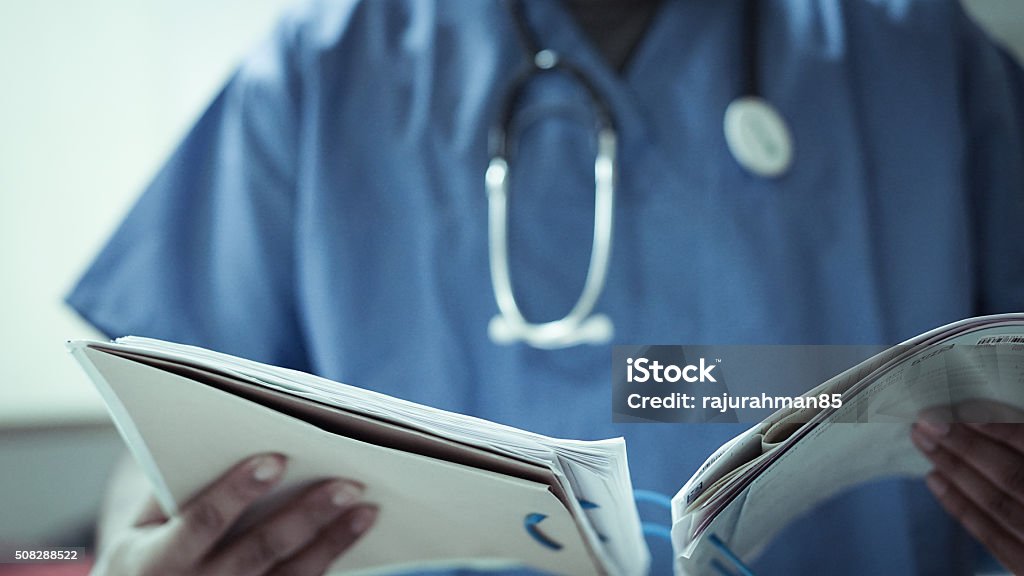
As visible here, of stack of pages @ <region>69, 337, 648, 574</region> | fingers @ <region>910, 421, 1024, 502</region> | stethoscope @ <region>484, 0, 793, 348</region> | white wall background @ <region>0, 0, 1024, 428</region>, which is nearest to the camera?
stack of pages @ <region>69, 337, 648, 574</region>

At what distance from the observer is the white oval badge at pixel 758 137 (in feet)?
2.21

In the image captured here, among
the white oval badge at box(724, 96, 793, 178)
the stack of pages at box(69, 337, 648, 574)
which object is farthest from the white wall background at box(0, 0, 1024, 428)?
the stack of pages at box(69, 337, 648, 574)

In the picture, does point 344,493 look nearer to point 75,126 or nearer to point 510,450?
point 510,450

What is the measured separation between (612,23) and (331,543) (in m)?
0.50

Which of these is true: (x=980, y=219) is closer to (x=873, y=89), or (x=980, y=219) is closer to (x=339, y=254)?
(x=873, y=89)

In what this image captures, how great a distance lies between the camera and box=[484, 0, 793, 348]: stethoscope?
0.65 metres

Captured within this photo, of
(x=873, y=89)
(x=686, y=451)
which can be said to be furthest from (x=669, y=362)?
(x=873, y=89)

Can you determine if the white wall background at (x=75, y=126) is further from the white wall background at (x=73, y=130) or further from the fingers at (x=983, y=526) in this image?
the fingers at (x=983, y=526)

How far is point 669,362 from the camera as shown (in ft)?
1.73

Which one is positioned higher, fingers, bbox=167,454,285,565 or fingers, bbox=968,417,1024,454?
fingers, bbox=968,417,1024,454

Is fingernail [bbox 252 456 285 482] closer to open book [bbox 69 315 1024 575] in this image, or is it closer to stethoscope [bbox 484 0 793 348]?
open book [bbox 69 315 1024 575]

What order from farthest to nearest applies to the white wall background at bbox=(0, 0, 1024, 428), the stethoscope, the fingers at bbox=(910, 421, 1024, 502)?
the white wall background at bbox=(0, 0, 1024, 428)
the stethoscope
the fingers at bbox=(910, 421, 1024, 502)

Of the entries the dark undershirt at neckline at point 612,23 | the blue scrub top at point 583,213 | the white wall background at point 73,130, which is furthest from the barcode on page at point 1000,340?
the white wall background at point 73,130

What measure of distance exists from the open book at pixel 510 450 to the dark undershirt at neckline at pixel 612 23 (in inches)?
16.1
